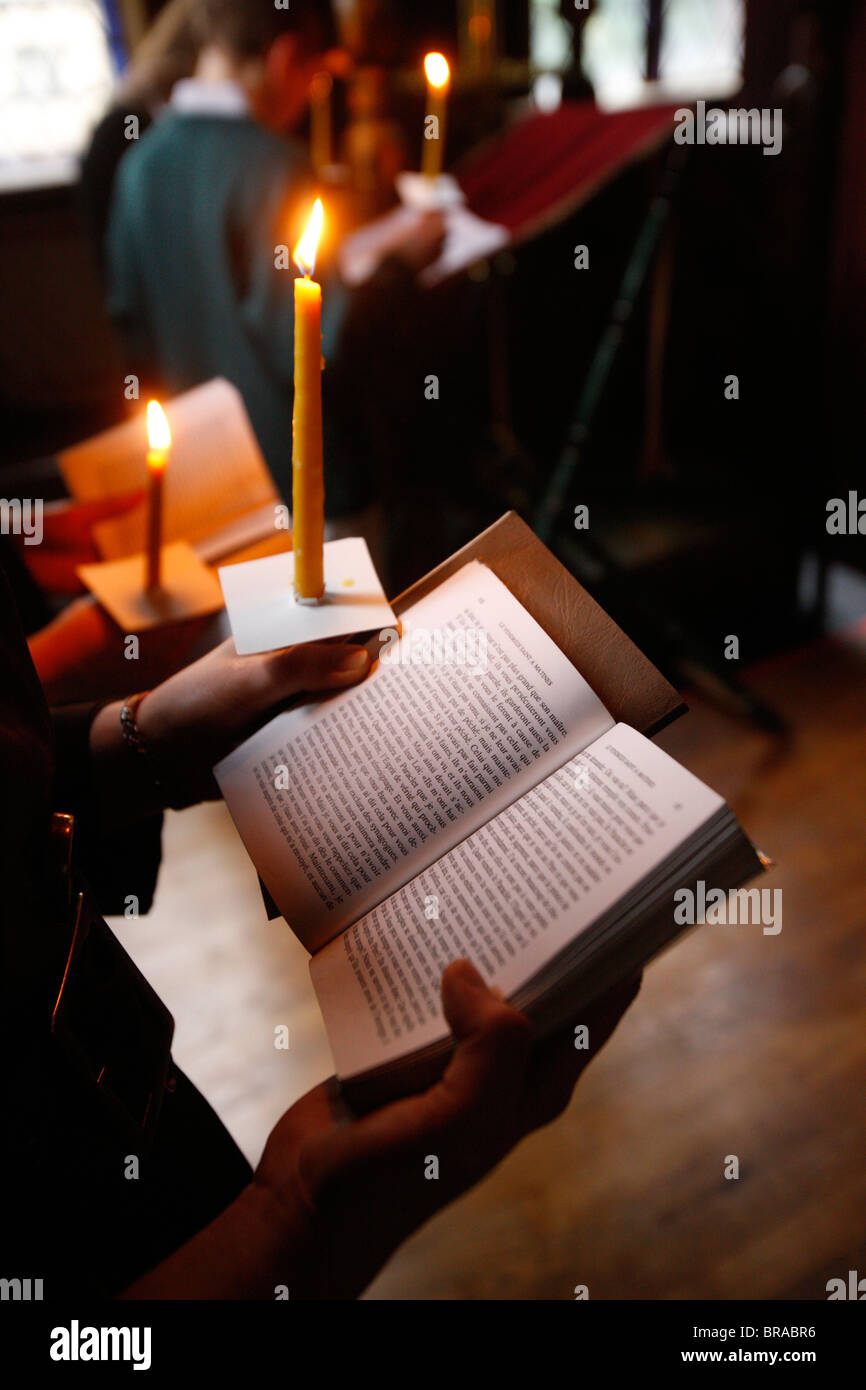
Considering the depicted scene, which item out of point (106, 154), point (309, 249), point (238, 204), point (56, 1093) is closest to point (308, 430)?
point (309, 249)

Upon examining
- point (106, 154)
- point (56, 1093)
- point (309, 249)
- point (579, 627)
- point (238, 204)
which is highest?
point (106, 154)

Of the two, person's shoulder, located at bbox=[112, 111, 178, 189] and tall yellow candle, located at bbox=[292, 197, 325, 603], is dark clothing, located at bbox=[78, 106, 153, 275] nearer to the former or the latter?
person's shoulder, located at bbox=[112, 111, 178, 189]

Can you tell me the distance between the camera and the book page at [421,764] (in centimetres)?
53

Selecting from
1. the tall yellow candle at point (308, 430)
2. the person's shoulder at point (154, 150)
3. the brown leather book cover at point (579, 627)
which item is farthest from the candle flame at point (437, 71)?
the person's shoulder at point (154, 150)

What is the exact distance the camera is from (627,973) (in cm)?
46

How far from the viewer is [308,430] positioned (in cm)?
49

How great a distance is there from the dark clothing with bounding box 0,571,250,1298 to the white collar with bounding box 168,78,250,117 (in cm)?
146

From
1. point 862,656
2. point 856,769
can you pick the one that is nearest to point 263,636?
point 856,769

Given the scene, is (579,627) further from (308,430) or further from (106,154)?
(106,154)

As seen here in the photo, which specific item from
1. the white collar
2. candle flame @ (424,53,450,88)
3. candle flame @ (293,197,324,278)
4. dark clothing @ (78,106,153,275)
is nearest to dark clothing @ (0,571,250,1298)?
candle flame @ (293,197,324,278)

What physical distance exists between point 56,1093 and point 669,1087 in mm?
1057

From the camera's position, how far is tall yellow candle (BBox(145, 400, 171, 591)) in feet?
2.11

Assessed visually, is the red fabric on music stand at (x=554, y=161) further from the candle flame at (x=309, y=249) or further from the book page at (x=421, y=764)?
the book page at (x=421, y=764)

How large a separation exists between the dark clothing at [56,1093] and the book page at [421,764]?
12cm
